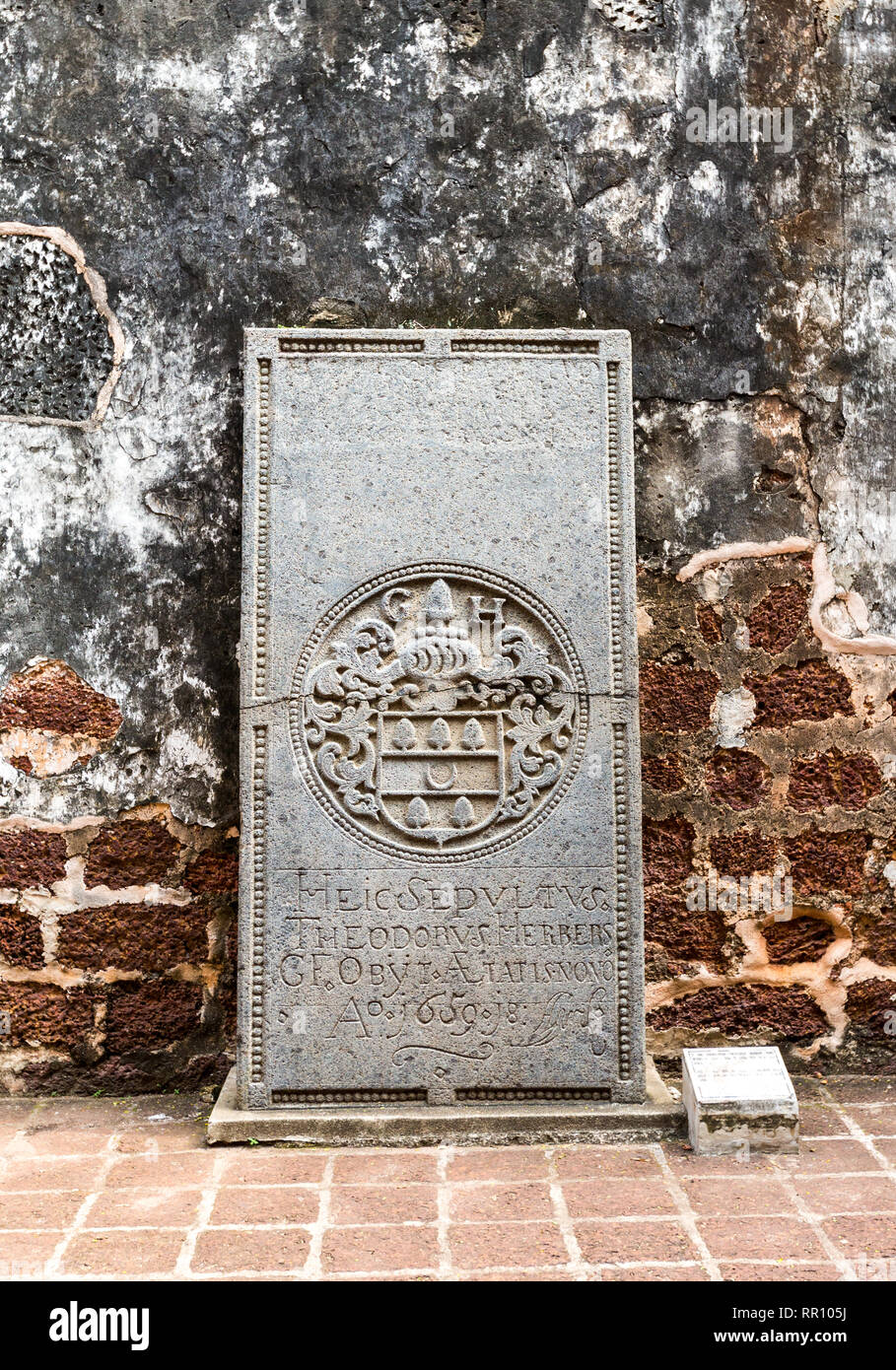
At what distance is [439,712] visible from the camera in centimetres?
318

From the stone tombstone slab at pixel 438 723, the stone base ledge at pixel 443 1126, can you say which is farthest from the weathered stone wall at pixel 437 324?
the stone base ledge at pixel 443 1126

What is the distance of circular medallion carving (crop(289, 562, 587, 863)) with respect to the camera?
10.3 feet

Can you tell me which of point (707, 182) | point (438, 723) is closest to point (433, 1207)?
point (438, 723)

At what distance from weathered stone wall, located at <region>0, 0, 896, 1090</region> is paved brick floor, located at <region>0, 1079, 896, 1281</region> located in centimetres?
52

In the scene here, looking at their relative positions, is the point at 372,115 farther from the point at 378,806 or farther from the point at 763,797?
the point at 763,797

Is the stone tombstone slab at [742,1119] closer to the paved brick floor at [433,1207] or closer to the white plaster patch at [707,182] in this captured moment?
the paved brick floor at [433,1207]

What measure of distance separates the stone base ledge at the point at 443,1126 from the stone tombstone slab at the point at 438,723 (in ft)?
0.15

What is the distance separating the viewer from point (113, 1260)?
92.4 inches

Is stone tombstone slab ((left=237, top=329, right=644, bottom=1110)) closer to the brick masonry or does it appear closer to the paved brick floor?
the paved brick floor

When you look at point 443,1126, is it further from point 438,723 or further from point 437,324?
point 437,324

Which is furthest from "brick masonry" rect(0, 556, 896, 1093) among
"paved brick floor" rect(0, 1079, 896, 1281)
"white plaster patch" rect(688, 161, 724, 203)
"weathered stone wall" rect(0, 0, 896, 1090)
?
"white plaster patch" rect(688, 161, 724, 203)

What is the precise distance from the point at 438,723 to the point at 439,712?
1.3 inches

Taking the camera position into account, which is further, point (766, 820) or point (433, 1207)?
point (766, 820)
